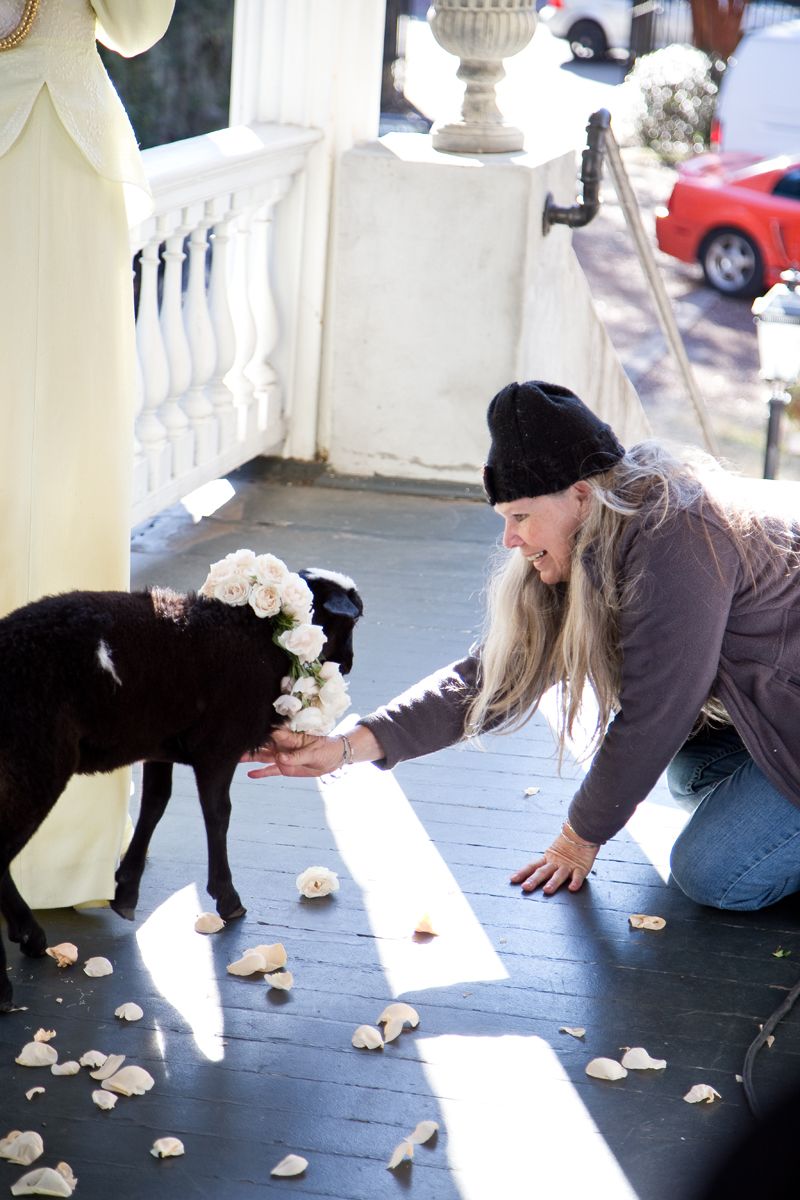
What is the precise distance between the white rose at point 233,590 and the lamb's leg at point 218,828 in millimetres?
292

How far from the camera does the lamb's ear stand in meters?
2.66

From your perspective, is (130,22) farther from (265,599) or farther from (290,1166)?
(290,1166)

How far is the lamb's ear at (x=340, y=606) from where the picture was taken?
2660 mm

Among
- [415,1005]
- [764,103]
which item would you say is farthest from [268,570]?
[764,103]

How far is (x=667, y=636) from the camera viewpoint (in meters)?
2.57

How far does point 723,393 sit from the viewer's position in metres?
11.9

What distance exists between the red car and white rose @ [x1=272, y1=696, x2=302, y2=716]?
38.1 feet

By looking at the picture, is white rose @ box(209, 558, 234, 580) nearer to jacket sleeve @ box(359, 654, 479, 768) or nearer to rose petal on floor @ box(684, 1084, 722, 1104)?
jacket sleeve @ box(359, 654, 479, 768)

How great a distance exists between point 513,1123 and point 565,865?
0.76 metres

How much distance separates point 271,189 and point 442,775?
2707 millimetres

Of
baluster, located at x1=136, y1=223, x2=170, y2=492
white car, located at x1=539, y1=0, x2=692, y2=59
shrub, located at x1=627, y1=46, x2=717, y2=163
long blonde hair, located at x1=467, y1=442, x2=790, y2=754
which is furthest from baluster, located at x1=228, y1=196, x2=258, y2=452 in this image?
white car, located at x1=539, y1=0, x2=692, y2=59

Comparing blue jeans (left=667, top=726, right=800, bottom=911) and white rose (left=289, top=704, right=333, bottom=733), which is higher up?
white rose (left=289, top=704, right=333, bottom=733)

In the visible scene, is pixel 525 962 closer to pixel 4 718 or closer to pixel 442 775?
pixel 442 775

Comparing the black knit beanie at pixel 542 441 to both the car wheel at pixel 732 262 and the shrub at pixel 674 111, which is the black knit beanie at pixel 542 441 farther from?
the shrub at pixel 674 111
